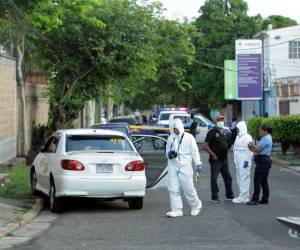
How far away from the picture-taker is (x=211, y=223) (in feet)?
41.4

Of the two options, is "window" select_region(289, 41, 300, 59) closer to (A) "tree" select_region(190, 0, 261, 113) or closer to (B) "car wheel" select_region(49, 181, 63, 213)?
(A) "tree" select_region(190, 0, 261, 113)

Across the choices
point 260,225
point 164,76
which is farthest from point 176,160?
point 164,76

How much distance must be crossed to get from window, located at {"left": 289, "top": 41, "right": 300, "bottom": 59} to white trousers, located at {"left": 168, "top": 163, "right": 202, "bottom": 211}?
142ft

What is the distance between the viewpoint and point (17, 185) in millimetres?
18297

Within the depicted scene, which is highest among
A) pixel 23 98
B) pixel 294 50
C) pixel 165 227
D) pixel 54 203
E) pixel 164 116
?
pixel 294 50

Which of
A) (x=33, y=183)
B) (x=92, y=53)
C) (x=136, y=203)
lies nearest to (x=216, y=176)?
(x=136, y=203)

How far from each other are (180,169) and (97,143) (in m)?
1.98

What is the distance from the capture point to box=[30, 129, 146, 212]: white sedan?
45.2 ft

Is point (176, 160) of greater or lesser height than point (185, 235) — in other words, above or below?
above

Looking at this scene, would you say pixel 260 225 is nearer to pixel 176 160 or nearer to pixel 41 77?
pixel 176 160

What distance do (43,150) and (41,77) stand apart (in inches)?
784

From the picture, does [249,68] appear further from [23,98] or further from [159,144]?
[159,144]

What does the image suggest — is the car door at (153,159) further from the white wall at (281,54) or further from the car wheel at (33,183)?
the white wall at (281,54)

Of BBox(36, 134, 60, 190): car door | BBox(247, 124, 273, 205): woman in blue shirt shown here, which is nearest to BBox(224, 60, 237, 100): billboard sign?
BBox(247, 124, 273, 205): woman in blue shirt
